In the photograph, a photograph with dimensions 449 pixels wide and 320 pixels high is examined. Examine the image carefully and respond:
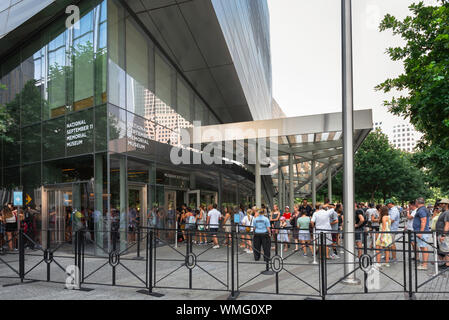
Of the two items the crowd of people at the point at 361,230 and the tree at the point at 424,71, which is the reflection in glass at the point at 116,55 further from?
the tree at the point at 424,71

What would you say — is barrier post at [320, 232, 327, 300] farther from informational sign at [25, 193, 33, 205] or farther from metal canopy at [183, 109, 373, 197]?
informational sign at [25, 193, 33, 205]

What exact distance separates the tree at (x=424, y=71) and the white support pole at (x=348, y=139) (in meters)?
2.93

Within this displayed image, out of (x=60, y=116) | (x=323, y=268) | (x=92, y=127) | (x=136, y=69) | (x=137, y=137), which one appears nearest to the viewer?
(x=323, y=268)

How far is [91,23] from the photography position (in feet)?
45.5

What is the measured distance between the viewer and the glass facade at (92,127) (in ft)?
43.7

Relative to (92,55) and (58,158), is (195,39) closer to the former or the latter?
(92,55)

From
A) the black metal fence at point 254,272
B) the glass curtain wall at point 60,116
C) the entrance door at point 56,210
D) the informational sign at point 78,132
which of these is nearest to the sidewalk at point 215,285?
the black metal fence at point 254,272

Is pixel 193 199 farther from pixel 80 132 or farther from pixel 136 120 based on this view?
pixel 80 132

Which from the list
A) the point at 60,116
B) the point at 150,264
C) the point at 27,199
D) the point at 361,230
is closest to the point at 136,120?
A: the point at 60,116

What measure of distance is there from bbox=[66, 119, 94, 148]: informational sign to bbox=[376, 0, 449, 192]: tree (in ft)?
36.5

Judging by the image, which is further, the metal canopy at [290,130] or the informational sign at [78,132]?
the metal canopy at [290,130]

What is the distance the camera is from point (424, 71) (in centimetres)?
1095

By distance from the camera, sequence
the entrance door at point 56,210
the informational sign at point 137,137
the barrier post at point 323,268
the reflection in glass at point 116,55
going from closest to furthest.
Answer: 1. the barrier post at point 323,268
2. the reflection in glass at point 116,55
3. the entrance door at point 56,210
4. the informational sign at point 137,137

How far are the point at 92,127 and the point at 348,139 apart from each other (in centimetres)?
938
